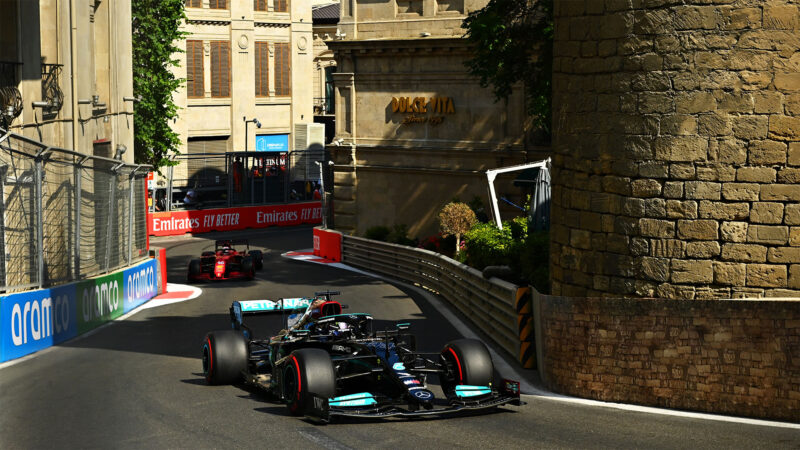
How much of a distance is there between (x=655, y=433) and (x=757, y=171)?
344cm

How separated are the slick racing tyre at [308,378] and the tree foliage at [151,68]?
3681 cm

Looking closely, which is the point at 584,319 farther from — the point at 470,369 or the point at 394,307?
the point at 394,307

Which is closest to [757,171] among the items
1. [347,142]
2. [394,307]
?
[394,307]

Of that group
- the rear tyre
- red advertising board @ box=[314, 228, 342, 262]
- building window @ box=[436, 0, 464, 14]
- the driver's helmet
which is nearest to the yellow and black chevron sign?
the driver's helmet

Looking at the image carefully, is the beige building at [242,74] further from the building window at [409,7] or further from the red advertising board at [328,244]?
the building window at [409,7]

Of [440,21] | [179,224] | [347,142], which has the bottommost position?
[179,224]

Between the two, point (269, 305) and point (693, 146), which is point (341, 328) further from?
point (693, 146)

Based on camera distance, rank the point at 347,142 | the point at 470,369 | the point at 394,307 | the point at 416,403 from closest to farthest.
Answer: the point at 416,403, the point at 470,369, the point at 394,307, the point at 347,142

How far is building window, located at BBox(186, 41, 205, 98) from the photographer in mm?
67125

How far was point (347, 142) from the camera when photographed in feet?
136

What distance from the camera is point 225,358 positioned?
1495 cm

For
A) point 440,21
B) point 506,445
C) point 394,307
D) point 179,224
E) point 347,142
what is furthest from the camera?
point 179,224

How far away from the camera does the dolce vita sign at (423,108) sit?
3866cm

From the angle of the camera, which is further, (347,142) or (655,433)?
(347,142)
